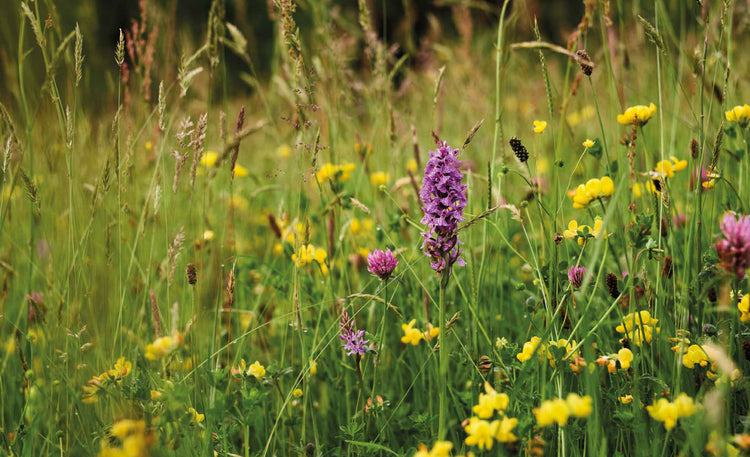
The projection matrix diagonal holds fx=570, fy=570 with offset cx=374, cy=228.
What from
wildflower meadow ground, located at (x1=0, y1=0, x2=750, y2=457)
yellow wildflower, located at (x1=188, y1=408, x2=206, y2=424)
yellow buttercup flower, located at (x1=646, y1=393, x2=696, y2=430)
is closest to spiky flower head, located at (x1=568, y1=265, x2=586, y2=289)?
wildflower meadow ground, located at (x1=0, y1=0, x2=750, y2=457)

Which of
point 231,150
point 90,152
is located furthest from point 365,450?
point 90,152

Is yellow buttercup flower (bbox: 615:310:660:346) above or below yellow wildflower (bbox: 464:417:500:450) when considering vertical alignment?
above

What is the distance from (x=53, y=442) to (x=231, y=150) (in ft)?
2.24

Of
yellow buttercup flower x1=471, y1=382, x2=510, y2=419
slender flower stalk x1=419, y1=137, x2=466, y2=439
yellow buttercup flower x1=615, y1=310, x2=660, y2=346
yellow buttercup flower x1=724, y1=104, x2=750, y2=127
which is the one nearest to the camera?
yellow buttercup flower x1=471, y1=382, x2=510, y2=419

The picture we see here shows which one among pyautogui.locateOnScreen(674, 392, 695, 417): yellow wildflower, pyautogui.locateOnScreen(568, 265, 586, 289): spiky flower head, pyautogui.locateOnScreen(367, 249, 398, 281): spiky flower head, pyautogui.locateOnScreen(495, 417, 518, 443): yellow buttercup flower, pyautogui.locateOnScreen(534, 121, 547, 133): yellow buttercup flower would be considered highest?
pyautogui.locateOnScreen(534, 121, 547, 133): yellow buttercup flower

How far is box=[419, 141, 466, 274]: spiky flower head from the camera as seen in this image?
0.98 meters

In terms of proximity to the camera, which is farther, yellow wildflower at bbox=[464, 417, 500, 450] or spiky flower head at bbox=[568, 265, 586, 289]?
spiky flower head at bbox=[568, 265, 586, 289]

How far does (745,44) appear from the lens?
4.61 metres

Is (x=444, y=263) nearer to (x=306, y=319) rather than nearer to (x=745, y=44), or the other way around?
(x=306, y=319)

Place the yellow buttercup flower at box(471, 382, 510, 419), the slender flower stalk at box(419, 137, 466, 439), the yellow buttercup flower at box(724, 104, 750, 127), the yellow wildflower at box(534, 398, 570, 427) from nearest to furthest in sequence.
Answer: the yellow wildflower at box(534, 398, 570, 427)
the yellow buttercup flower at box(471, 382, 510, 419)
the slender flower stalk at box(419, 137, 466, 439)
the yellow buttercup flower at box(724, 104, 750, 127)

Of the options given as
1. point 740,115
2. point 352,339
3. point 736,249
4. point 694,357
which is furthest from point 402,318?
point 740,115

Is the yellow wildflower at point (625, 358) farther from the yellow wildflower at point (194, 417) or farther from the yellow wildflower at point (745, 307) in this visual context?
the yellow wildflower at point (194, 417)

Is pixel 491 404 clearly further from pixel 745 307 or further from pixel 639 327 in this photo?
pixel 745 307

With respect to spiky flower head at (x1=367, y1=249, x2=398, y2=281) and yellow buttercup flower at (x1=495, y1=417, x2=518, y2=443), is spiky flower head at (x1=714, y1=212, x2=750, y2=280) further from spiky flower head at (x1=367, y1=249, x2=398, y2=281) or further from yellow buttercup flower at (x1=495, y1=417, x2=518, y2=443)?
spiky flower head at (x1=367, y1=249, x2=398, y2=281)
